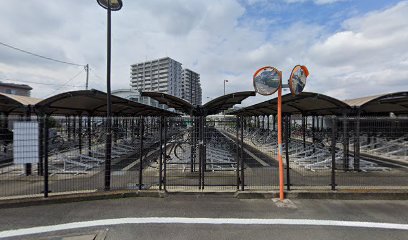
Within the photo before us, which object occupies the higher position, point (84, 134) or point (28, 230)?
point (84, 134)

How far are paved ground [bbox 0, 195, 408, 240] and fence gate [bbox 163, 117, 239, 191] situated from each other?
718 mm

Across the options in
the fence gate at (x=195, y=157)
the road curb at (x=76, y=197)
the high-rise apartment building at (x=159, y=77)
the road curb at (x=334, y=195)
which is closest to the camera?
the road curb at (x=76, y=197)

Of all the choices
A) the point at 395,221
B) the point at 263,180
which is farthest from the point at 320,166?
the point at 395,221

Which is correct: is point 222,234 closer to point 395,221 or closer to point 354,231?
point 354,231

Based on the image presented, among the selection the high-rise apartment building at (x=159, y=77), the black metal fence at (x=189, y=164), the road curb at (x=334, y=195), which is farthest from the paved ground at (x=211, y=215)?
the high-rise apartment building at (x=159, y=77)

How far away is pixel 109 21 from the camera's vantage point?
5.55 m

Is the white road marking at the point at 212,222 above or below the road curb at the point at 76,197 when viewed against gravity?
below

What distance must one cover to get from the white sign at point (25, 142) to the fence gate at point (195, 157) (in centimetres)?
279

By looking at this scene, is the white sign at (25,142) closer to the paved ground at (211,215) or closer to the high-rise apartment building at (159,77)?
the paved ground at (211,215)

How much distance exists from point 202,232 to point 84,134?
31.5ft

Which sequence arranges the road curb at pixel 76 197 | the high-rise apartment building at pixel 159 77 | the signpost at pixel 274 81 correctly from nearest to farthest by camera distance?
the road curb at pixel 76 197 < the signpost at pixel 274 81 < the high-rise apartment building at pixel 159 77

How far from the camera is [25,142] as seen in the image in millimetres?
4758

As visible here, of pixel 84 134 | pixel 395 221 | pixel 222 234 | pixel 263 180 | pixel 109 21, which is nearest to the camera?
pixel 222 234

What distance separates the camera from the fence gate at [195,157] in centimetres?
563
